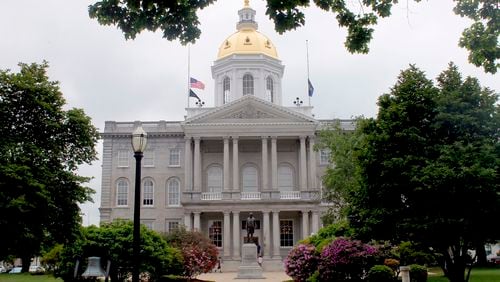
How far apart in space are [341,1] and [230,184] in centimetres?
5069

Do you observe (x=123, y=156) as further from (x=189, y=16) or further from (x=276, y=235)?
(x=189, y=16)

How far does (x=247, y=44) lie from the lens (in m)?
68.1

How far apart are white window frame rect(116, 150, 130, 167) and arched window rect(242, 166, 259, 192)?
39.4 ft

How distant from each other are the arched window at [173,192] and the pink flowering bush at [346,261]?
3665 cm

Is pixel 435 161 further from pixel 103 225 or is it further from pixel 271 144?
pixel 271 144

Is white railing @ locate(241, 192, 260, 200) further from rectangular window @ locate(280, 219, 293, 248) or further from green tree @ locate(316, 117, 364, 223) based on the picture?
green tree @ locate(316, 117, 364, 223)

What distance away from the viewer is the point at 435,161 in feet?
73.1

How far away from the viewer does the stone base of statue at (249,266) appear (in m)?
35.8

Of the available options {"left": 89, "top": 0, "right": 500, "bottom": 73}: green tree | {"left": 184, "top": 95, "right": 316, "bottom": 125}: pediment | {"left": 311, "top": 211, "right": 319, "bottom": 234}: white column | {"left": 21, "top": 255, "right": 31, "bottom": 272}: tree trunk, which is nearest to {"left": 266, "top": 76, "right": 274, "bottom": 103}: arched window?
{"left": 184, "top": 95, "right": 316, "bottom": 125}: pediment

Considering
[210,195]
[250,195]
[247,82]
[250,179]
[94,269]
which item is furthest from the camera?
[247,82]

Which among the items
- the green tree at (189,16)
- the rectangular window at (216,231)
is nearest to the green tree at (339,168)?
the rectangular window at (216,231)

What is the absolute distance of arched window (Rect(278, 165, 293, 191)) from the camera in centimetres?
6103

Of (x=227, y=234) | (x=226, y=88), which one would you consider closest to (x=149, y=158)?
(x=226, y=88)

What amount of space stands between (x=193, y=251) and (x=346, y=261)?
28.2 feet
